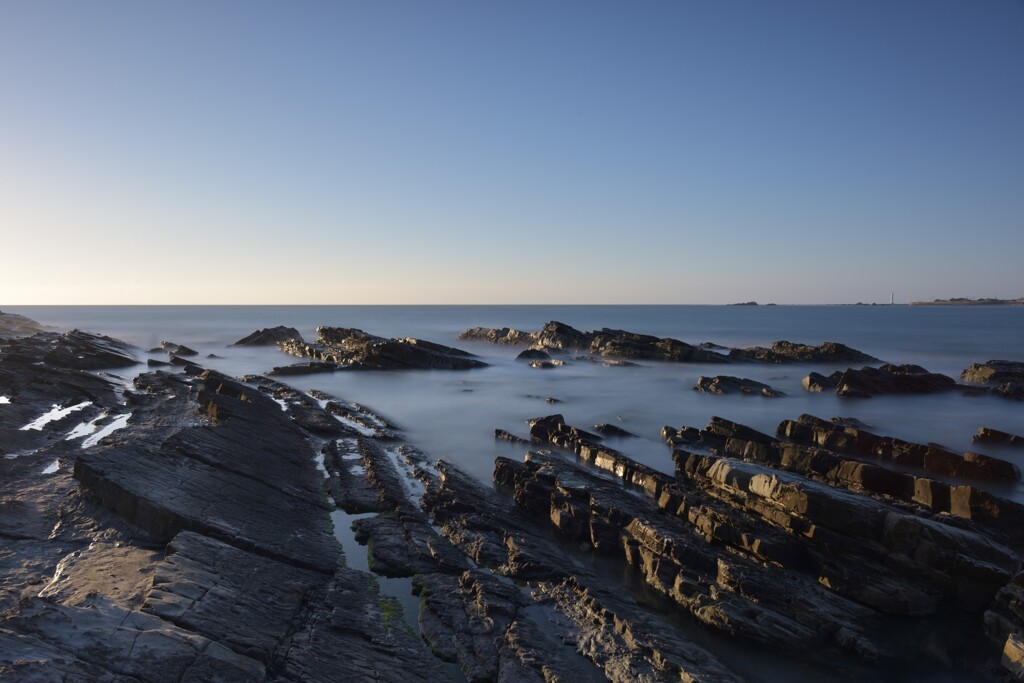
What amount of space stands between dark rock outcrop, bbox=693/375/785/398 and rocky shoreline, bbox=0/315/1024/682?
18.4 m

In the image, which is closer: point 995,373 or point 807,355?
A: point 995,373

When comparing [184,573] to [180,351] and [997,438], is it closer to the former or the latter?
[997,438]

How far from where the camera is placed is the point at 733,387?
135 feet

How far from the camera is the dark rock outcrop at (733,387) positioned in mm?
39469

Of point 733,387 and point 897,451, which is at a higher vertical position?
point 733,387

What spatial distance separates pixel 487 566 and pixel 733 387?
106ft

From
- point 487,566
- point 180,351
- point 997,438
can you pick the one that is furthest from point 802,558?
point 180,351

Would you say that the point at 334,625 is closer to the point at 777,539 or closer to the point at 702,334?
the point at 777,539

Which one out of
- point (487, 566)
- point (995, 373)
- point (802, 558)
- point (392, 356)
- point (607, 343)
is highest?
point (607, 343)

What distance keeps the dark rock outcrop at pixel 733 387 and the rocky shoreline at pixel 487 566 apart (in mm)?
18421

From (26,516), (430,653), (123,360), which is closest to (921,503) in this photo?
Answer: (430,653)

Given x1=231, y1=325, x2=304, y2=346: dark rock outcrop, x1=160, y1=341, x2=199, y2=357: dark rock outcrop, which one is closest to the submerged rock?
x1=231, y1=325, x2=304, y2=346: dark rock outcrop

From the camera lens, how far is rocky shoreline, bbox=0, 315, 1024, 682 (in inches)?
339

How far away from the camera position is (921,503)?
1638 centimetres
